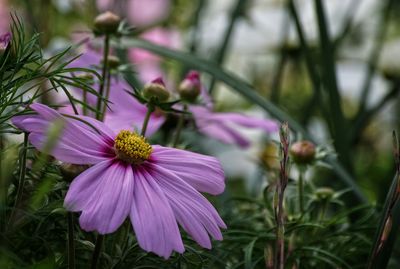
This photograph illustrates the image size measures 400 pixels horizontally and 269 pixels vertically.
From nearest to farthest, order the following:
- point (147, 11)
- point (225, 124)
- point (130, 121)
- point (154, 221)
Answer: point (154, 221) < point (130, 121) < point (225, 124) < point (147, 11)

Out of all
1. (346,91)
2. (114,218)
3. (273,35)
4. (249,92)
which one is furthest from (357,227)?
(346,91)

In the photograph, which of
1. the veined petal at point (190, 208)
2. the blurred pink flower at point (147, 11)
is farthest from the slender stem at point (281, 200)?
the blurred pink flower at point (147, 11)

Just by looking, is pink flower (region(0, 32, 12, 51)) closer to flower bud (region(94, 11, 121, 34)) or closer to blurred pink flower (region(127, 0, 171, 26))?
flower bud (region(94, 11, 121, 34))

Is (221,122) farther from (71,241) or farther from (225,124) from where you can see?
(71,241)

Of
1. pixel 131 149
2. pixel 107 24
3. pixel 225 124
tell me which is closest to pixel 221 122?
pixel 225 124

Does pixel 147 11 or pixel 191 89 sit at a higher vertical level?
pixel 147 11

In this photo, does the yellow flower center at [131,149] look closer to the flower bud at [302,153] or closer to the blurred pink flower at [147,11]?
the flower bud at [302,153]

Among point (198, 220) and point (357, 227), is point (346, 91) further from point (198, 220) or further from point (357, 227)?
point (198, 220)

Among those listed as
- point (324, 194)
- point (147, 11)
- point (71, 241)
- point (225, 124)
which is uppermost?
point (147, 11)
